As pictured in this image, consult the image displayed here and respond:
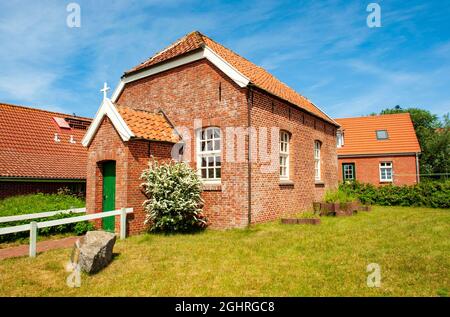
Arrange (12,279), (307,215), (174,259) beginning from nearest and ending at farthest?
(12,279)
(174,259)
(307,215)

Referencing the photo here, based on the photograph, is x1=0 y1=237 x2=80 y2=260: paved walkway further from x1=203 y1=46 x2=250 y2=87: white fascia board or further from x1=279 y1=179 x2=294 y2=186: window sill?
x1=279 y1=179 x2=294 y2=186: window sill

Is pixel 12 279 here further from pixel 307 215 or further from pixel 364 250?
pixel 307 215

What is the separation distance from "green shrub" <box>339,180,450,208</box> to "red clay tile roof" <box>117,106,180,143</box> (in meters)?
12.4

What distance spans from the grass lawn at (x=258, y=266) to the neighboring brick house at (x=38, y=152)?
29.0ft

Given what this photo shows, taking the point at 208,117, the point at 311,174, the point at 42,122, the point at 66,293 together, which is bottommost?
the point at 66,293

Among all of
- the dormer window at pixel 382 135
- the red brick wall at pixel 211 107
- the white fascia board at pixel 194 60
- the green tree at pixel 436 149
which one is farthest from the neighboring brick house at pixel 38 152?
the green tree at pixel 436 149

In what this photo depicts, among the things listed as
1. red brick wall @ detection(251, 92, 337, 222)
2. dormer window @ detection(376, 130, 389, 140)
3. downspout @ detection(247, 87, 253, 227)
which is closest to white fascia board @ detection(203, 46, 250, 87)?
downspout @ detection(247, 87, 253, 227)

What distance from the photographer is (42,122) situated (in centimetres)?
1900

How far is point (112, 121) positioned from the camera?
10.5m

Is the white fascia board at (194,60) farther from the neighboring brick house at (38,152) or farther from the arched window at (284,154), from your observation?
the neighboring brick house at (38,152)

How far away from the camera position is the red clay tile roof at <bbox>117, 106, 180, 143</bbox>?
10.5 m

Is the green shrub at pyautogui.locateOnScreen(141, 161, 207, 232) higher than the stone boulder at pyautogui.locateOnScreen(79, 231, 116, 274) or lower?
higher

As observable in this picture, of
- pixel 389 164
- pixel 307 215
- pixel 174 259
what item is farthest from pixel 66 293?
pixel 389 164
